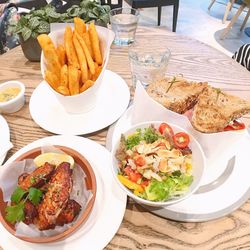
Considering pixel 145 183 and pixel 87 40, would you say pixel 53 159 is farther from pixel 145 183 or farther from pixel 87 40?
pixel 87 40

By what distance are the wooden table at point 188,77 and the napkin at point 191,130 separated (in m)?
0.15

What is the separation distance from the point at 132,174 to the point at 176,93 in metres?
0.34

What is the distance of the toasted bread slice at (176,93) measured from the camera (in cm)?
85

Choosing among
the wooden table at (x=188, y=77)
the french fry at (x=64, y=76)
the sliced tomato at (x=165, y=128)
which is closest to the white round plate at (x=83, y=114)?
the wooden table at (x=188, y=77)

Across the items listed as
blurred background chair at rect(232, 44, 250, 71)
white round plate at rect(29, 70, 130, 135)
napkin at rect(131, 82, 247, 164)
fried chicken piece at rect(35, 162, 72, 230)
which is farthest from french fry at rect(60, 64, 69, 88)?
blurred background chair at rect(232, 44, 250, 71)

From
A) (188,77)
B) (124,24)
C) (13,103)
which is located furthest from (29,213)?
(124,24)

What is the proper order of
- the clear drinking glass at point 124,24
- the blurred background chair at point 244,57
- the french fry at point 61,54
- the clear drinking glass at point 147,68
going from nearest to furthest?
the french fry at point 61,54, the clear drinking glass at point 147,68, the clear drinking glass at point 124,24, the blurred background chair at point 244,57

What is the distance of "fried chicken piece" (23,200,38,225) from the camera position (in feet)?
1.97

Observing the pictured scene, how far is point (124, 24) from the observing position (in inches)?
52.4

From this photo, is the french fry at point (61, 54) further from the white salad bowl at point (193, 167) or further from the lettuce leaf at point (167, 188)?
the lettuce leaf at point (167, 188)

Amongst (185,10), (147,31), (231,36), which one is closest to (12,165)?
(147,31)

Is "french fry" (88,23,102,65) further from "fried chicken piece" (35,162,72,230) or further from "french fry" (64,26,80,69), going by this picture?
"fried chicken piece" (35,162,72,230)

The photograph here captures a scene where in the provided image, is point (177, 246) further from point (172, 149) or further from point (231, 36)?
point (231, 36)

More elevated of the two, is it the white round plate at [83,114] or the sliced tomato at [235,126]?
the sliced tomato at [235,126]
